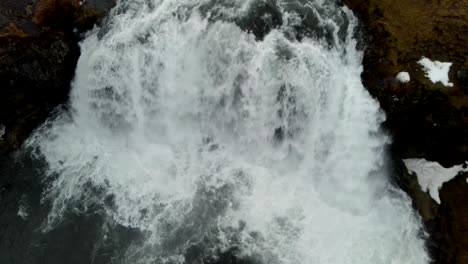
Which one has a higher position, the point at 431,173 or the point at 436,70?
the point at 436,70

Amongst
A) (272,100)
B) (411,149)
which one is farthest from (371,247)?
(272,100)

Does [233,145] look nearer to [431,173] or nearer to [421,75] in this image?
[421,75]

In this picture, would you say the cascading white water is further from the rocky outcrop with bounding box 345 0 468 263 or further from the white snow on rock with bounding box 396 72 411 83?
the white snow on rock with bounding box 396 72 411 83

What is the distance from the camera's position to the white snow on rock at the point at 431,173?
13938mm

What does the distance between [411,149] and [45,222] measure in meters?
11.1

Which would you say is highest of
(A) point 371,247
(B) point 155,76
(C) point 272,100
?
(B) point 155,76

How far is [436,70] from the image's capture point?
1351 centimetres

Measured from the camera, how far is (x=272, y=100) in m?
14.0

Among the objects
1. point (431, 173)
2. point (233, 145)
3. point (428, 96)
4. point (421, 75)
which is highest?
point (421, 75)

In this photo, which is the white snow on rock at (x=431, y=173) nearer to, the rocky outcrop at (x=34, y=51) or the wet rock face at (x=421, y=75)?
the wet rock face at (x=421, y=75)

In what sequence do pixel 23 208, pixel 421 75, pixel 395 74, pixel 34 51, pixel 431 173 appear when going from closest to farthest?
pixel 421 75 → pixel 395 74 → pixel 431 173 → pixel 23 208 → pixel 34 51

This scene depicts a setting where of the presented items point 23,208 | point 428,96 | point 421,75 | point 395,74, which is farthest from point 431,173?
point 23,208

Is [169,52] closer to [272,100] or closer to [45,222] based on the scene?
[272,100]

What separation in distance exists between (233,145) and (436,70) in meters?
6.31
